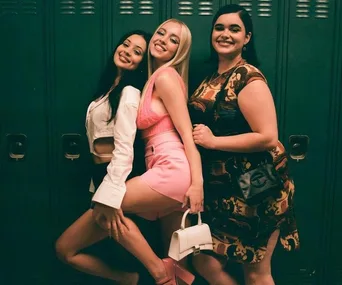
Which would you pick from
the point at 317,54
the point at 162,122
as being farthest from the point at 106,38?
the point at 317,54

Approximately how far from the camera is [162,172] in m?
1.80

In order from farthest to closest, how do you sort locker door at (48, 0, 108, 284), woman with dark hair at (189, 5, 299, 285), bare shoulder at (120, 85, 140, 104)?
locker door at (48, 0, 108, 284) < bare shoulder at (120, 85, 140, 104) < woman with dark hair at (189, 5, 299, 285)

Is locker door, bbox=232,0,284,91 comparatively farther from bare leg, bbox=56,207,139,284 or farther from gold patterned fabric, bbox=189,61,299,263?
bare leg, bbox=56,207,139,284

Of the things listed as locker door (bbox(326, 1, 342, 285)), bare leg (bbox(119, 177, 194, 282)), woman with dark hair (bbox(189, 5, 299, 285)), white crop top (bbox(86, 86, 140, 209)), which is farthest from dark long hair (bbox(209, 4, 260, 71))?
bare leg (bbox(119, 177, 194, 282))

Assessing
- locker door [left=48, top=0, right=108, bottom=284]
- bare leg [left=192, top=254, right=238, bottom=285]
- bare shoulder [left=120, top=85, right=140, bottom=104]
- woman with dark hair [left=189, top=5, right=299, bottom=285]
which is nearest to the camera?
woman with dark hair [left=189, top=5, right=299, bottom=285]

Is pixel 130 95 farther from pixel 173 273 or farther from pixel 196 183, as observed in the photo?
pixel 173 273

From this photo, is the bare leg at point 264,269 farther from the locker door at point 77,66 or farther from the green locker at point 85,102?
the locker door at point 77,66

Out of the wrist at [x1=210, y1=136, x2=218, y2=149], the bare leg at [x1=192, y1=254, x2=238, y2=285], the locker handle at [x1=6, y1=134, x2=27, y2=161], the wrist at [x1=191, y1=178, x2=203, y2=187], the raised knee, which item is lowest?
the bare leg at [x1=192, y1=254, x2=238, y2=285]

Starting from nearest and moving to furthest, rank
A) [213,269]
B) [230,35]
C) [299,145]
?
1. [230,35]
2. [213,269]
3. [299,145]

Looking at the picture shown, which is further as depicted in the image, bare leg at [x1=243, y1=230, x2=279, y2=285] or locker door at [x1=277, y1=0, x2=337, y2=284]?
locker door at [x1=277, y1=0, x2=337, y2=284]

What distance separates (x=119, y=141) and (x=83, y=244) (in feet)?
1.83

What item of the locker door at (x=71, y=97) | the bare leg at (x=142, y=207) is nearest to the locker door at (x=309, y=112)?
the bare leg at (x=142, y=207)

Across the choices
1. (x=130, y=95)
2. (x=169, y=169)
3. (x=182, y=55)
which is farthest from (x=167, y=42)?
(x=169, y=169)

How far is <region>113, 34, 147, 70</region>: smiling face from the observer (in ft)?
6.70
